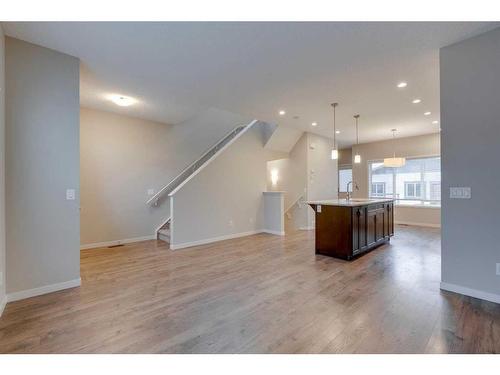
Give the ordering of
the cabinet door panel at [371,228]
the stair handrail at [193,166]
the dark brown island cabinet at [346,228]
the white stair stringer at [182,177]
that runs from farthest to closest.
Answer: the stair handrail at [193,166] < the white stair stringer at [182,177] < the cabinet door panel at [371,228] < the dark brown island cabinet at [346,228]

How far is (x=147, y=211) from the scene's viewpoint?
19.1ft

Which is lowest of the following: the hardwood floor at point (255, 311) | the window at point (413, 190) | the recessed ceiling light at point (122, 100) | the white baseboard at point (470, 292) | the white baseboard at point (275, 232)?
the hardwood floor at point (255, 311)

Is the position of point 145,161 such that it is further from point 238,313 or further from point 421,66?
point 421,66

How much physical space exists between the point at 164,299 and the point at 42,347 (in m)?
1.06

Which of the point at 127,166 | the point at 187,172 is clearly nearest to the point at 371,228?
the point at 187,172

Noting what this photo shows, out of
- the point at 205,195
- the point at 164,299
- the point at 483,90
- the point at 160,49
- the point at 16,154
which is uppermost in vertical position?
the point at 160,49

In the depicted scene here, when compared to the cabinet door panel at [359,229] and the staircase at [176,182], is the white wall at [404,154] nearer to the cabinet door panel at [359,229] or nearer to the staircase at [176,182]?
the cabinet door panel at [359,229]

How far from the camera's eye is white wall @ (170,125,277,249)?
5023 millimetres

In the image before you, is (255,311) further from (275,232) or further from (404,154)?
(404,154)

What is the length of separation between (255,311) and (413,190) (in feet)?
25.5

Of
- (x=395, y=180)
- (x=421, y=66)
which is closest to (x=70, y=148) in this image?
(x=421, y=66)

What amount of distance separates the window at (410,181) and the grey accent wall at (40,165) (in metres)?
8.82

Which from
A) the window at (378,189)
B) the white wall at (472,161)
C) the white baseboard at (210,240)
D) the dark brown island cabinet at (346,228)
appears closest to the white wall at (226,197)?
the white baseboard at (210,240)

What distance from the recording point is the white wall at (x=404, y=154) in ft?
24.1
